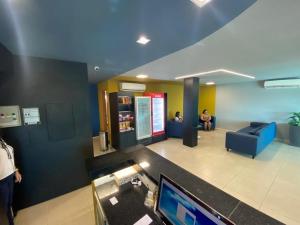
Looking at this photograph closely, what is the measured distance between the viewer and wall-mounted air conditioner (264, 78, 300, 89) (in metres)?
4.88

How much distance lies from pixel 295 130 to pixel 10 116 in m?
7.80

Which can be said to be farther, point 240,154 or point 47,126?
point 240,154

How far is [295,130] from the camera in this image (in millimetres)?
4812

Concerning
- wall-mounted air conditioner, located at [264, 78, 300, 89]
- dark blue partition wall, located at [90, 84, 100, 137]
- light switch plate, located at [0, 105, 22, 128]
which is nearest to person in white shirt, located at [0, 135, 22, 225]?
light switch plate, located at [0, 105, 22, 128]

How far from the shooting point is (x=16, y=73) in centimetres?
206

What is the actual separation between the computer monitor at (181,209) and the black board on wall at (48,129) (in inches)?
85.8

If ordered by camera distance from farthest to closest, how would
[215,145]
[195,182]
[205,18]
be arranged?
1. [215,145]
2. [195,182]
3. [205,18]

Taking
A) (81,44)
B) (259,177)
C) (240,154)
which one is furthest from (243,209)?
(240,154)

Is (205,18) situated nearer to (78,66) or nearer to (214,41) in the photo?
(214,41)

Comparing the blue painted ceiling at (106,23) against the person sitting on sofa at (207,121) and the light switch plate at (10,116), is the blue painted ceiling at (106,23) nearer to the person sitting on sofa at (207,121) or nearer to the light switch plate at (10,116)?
the light switch plate at (10,116)

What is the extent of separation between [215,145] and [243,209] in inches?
169

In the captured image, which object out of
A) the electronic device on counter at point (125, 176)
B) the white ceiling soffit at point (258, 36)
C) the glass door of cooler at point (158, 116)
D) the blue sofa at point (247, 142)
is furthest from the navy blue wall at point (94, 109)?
the blue sofa at point (247, 142)

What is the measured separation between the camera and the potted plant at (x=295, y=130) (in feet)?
15.7

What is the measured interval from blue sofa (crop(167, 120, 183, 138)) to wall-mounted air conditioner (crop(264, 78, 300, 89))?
12.9 ft
